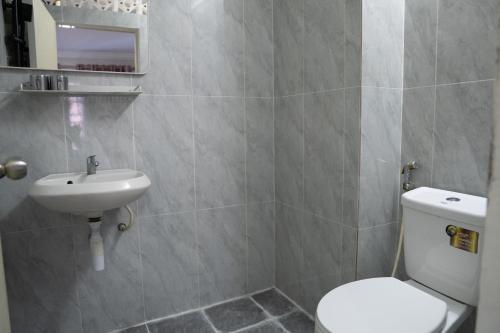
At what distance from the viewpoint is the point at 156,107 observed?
1977mm

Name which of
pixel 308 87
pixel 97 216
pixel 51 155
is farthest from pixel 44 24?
pixel 308 87

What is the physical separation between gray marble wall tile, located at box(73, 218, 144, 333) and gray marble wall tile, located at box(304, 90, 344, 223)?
1043 millimetres

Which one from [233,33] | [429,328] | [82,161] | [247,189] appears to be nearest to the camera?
[429,328]

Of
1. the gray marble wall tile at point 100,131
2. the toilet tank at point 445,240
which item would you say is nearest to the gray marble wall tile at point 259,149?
the gray marble wall tile at point 100,131

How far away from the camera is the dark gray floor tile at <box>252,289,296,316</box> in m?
2.17

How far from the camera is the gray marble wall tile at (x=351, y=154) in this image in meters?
1.71

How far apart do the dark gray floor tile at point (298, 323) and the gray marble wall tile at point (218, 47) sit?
1.39 m

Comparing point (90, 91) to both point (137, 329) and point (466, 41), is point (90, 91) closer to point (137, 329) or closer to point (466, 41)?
point (137, 329)

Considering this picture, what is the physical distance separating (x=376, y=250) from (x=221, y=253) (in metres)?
0.95

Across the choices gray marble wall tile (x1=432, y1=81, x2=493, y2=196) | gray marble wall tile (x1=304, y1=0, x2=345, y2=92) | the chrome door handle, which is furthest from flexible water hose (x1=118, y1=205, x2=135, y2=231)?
gray marble wall tile (x1=432, y1=81, x2=493, y2=196)

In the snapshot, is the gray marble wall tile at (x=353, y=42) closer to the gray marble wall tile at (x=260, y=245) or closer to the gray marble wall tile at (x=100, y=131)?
the gray marble wall tile at (x=260, y=245)

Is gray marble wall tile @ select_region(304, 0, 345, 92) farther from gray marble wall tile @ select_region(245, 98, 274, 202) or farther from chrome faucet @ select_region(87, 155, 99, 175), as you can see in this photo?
chrome faucet @ select_region(87, 155, 99, 175)

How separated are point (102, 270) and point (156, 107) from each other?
950 mm

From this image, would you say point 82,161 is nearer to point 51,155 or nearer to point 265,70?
point 51,155
